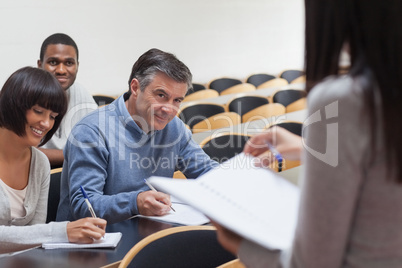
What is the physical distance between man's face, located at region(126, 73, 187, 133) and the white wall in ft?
7.62

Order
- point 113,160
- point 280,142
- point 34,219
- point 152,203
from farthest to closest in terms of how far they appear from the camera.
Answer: point 113,160 → point 34,219 → point 152,203 → point 280,142

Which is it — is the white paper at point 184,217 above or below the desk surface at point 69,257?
below

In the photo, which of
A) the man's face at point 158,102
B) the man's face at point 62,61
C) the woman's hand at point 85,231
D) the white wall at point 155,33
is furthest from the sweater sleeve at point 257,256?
the white wall at point 155,33

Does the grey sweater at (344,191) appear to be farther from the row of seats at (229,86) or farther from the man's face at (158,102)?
the row of seats at (229,86)

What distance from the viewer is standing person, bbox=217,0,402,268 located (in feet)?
2.02

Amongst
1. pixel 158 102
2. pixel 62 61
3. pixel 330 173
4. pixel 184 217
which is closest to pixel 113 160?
pixel 158 102

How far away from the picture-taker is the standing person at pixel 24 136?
178 centimetres

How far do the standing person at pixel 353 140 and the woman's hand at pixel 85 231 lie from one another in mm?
947

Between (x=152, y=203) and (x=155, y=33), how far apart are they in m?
5.67

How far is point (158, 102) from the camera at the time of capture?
2127 millimetres

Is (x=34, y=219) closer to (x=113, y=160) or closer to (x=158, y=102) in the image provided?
(x=113, y=160)

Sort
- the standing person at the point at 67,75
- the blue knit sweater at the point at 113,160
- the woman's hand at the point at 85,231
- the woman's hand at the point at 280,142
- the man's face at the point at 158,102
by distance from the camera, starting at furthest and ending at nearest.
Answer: the standing person at the point at 67,75 → the man's face at the point at 158,102 → the blue knit sweater at the point at 113,160 → the woman's hand at the point at 85,231 → the woman's hand at the point at 280,142

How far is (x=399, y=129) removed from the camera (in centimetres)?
61

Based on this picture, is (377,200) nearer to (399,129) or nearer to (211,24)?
(399,129)
